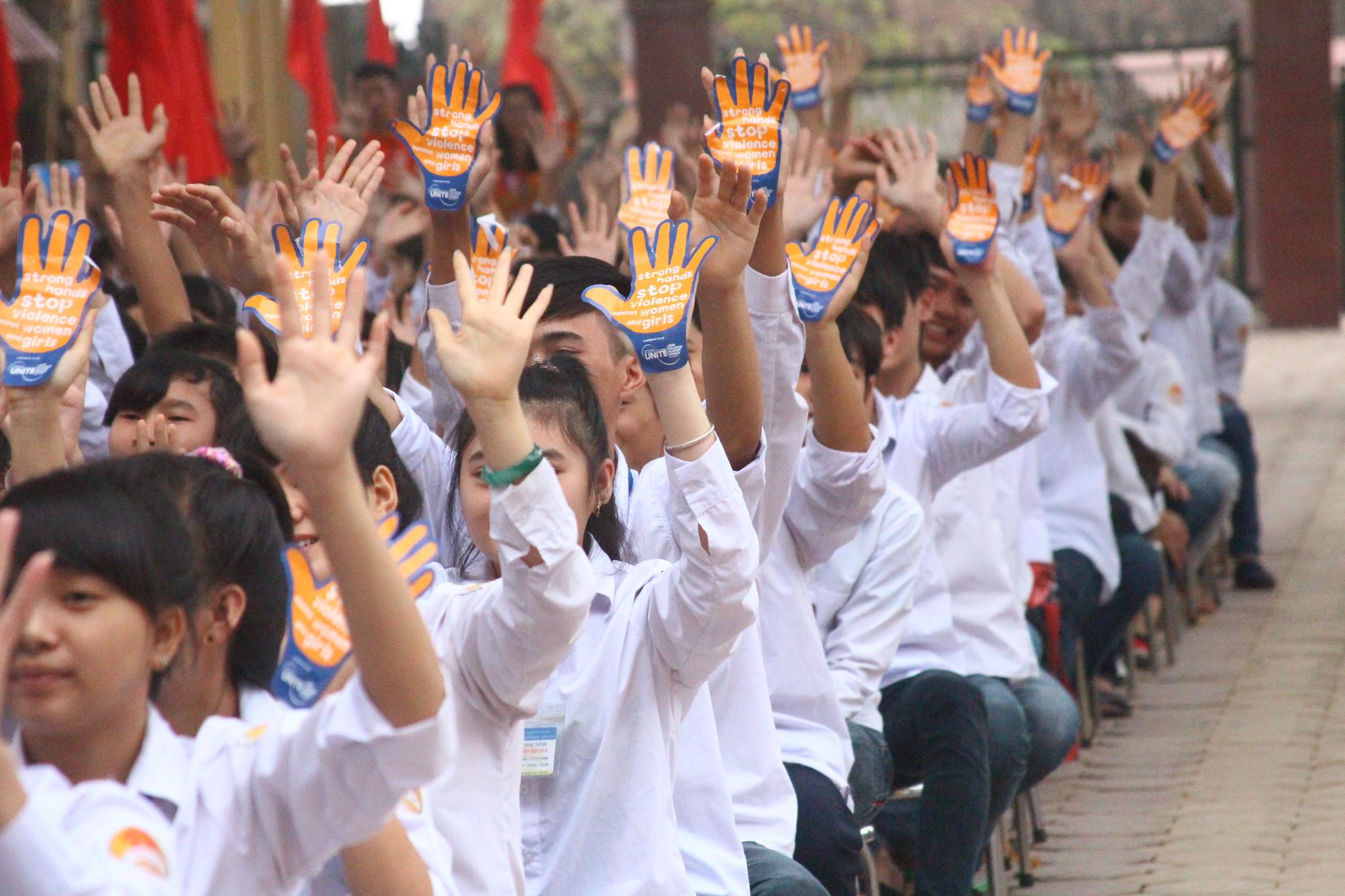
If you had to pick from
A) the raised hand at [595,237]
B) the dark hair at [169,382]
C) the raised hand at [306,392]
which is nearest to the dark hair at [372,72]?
the raised hand at [595,237]

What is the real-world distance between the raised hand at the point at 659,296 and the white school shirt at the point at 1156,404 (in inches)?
152

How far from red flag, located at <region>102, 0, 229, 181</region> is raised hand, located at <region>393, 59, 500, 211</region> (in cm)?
308

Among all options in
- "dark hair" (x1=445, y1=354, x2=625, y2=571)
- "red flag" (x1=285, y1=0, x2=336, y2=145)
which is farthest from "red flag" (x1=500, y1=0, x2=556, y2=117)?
"dark hair" (x1=445, y1=354, x2=625, y2=571)

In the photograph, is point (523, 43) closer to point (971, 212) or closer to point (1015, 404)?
point (971, 212)

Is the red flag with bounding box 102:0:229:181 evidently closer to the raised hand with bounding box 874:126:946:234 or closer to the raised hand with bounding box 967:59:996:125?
the raised hand with bounding box 967:59:996:125

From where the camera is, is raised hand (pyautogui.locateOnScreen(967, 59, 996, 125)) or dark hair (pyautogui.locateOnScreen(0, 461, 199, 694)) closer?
dark hair (pyautogui.locateOnScreen(0, 461, 199, 694))

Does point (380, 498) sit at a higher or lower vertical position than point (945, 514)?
higher

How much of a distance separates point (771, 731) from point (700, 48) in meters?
11.8

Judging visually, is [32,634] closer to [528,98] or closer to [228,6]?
[528,98]

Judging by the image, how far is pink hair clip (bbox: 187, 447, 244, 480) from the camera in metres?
1.97

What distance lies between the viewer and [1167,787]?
476 cm

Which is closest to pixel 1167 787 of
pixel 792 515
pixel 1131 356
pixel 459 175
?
pixel 1131 356

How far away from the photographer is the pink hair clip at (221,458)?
6.46ft

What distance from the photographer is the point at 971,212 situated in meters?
3.82
